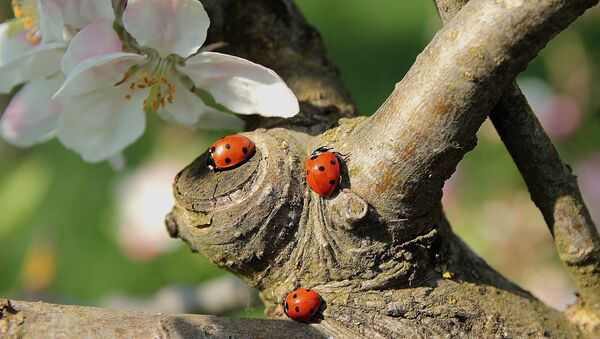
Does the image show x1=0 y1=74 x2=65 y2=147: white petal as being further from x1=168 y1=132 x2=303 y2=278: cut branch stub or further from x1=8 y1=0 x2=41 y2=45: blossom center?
x1=168 y1=132 x2=303 y2=278: cut branch stub

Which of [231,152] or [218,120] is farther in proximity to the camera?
[218,120]

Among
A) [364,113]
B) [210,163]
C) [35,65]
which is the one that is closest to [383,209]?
[210,163]

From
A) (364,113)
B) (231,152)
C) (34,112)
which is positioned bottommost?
(364,113)

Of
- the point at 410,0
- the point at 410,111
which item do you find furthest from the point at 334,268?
the point at 410,0

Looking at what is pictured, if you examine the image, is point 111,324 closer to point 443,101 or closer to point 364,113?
point 443,101

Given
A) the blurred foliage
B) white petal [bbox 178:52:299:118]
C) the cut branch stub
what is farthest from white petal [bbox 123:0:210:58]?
the blurred foliage

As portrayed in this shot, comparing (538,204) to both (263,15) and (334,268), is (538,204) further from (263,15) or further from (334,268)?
(263,15)

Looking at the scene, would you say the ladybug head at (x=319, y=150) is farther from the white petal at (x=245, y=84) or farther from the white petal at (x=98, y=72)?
the white petal at (x=98, y=72)
